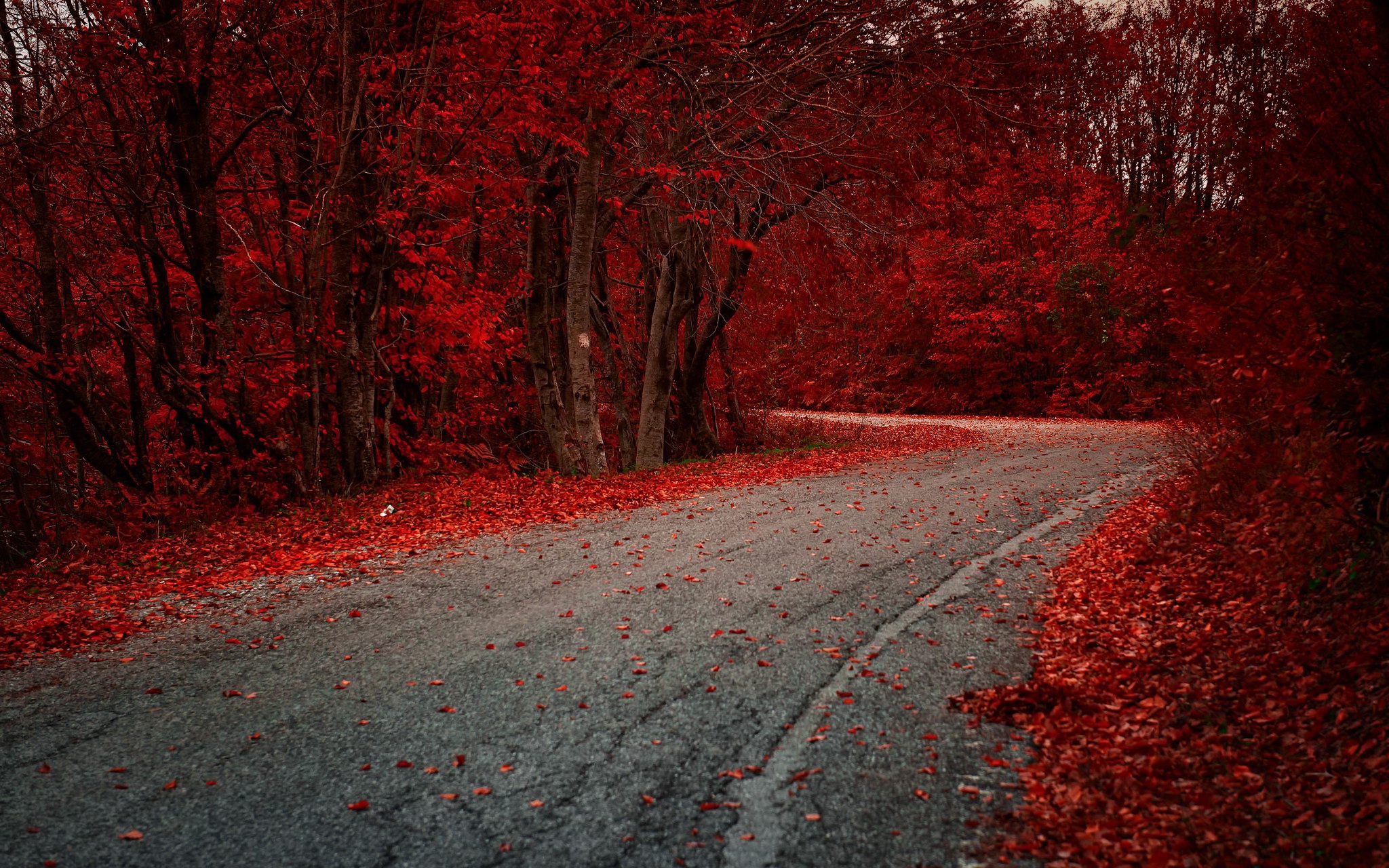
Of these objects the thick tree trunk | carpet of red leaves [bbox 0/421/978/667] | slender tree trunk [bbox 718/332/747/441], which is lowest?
carpet of red leaves [bbox 0/421/978/667]

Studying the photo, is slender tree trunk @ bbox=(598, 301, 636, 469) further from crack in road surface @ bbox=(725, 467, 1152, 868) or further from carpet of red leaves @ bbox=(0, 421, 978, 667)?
crack in road surface @ bbox=(725, 467, 1152, 868)

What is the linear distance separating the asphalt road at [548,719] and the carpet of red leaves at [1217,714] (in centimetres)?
28

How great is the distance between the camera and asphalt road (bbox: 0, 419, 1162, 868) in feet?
11.1

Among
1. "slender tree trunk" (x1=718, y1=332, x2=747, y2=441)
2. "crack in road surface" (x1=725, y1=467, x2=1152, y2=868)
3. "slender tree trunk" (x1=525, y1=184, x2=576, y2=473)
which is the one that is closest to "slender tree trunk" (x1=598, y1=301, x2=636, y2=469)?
"slender tree trunk" (x1=718, y1=332, x2=747, y2=441)

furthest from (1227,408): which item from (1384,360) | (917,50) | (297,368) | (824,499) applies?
(297,368)

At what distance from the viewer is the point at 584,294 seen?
540 inches

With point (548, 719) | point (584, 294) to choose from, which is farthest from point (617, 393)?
point (548, 719)

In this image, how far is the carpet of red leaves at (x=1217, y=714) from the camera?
10.5 ft

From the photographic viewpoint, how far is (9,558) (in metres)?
14.6

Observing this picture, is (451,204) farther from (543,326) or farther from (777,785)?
(777,785)

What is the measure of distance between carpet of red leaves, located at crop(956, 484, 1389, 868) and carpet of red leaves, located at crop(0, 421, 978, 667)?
620cm

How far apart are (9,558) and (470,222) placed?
413 inches

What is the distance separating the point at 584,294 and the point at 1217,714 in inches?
444

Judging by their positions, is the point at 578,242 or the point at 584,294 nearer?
the point at 578,242
